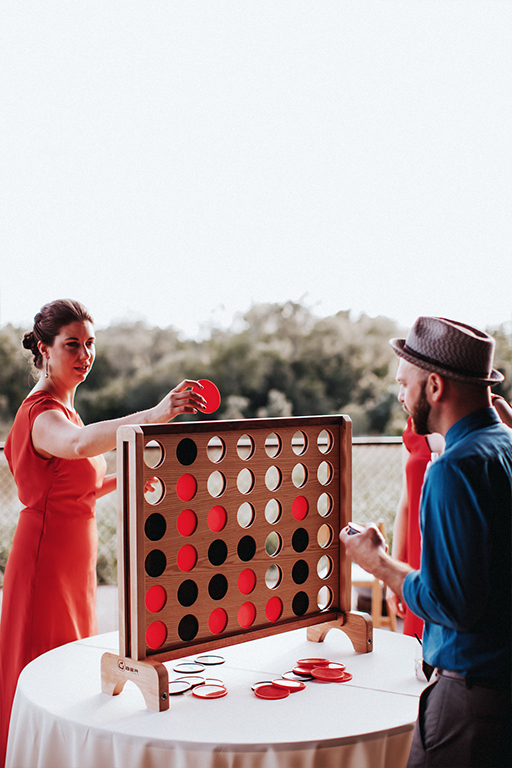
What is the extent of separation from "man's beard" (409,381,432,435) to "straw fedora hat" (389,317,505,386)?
0.05 meters

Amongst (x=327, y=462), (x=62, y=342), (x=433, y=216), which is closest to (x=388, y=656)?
(x=327, y=462)

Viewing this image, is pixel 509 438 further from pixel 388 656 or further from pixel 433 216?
pixel 433 216

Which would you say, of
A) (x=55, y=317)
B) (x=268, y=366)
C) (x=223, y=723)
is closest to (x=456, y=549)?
(x=223, y=723)

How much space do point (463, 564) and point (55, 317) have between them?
1605mm

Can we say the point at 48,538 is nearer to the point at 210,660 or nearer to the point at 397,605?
the point at 210,660

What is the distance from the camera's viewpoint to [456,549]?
1.13 metres

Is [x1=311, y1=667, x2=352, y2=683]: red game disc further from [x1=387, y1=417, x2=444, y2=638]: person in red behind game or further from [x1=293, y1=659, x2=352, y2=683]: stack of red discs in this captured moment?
[x1=387, y1=417, x2=444, y2=638]: person in red behind game

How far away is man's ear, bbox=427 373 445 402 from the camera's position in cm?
125

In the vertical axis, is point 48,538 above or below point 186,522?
below

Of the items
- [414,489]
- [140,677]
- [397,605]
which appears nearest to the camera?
[140,677]

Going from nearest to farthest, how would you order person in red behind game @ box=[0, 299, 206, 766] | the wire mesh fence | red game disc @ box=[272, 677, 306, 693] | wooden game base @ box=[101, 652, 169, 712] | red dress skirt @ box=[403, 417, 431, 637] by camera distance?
1. wooden game base @ box=[101, 652, 169, 712]
2. red game disc @ box=[272, 677, 306, 693]
3. person in red behind game @ box=[0, 299, 206, 766]
4. red dress skirt @ box=[403, 417, 431, 637]
5. the wire mesh fence

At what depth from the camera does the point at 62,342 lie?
2.28 metres

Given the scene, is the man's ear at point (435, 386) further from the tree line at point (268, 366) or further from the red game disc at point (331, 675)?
the tree line at point (268, 366)

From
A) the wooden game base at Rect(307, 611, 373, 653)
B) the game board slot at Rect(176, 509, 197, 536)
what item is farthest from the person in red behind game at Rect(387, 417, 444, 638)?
the game board slot at Rect(176, 509, 197, 536)
